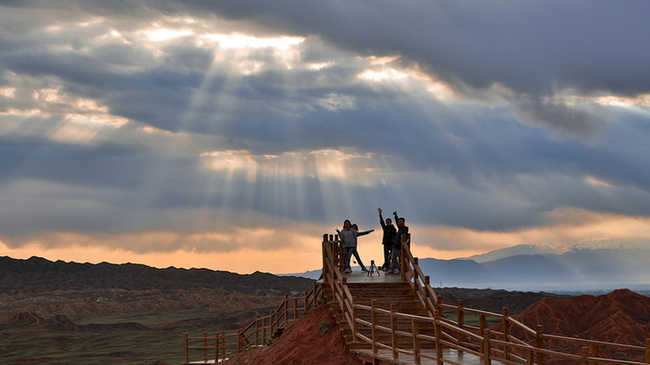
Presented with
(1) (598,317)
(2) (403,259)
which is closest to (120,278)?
(1) (598,317)

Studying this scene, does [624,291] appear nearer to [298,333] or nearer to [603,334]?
[603,334]

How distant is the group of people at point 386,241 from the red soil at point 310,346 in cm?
252

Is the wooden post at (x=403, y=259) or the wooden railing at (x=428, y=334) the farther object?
the wooden post at (x=403, y=259)

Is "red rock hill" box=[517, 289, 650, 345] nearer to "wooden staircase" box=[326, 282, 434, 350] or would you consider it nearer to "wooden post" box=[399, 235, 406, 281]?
"wooden post" box=[399, 235, 406, 281]

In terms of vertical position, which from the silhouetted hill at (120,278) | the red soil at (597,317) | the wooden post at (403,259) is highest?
the silhouetted hill at (120,278)

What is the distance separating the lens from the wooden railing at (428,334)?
1587cm

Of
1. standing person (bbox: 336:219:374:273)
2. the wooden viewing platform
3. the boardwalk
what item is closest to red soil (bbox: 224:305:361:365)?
the wooden viewing platform

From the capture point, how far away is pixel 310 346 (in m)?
23.3

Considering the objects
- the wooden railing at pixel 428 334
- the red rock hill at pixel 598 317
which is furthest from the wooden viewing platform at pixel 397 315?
the red rock hill at pixel 598 317

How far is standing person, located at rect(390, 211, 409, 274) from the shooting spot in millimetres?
24609

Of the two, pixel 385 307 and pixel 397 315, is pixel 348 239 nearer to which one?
pixel 385 307

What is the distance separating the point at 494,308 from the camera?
105875 mm

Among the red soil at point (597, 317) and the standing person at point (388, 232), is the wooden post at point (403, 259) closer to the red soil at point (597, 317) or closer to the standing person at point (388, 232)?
the standing person at point (388, 232)

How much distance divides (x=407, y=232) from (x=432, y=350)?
209 inches
